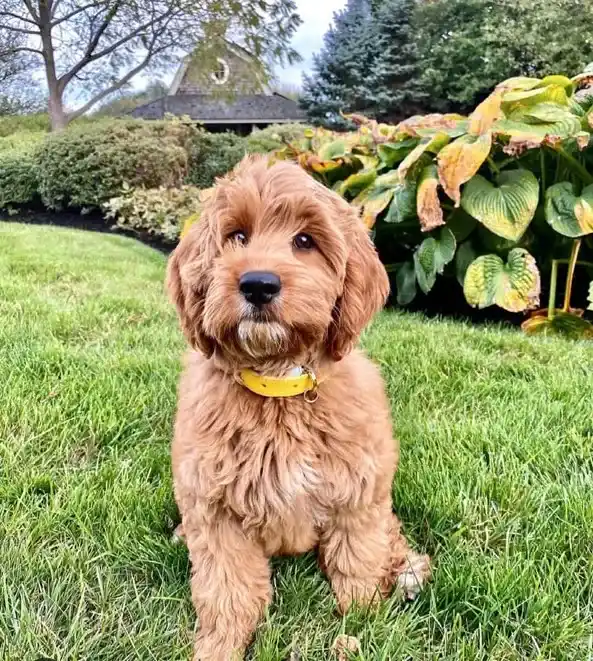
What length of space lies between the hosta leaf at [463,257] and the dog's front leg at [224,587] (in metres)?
3.70

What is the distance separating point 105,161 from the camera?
1214 cm

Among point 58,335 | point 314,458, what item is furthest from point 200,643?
point 58,335

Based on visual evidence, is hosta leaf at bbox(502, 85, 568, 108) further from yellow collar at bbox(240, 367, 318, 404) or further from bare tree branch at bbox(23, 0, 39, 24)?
bare tree branch at bbox(23, 0, 39, 24)

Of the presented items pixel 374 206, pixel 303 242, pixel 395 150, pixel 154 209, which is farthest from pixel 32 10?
pixel 303 242

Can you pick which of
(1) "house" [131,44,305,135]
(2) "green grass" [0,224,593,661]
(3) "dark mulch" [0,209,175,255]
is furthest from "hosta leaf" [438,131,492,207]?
(1) "house" [131,44,305,135]

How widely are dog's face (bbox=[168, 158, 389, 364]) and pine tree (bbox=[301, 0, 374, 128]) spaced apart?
21494 mm

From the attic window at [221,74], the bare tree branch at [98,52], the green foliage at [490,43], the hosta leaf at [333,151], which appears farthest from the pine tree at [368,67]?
the hosta leaf at [333,151]

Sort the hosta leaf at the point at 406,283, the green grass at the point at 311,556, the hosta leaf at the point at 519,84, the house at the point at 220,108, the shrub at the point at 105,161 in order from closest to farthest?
1. the green grass at the point at 311,556
2. the hosta leaf at the point at 519,84
3. the hosta leaf at the point at 406,283
4. the shrub at the point at 105,161
5. the house at the point at 220,108

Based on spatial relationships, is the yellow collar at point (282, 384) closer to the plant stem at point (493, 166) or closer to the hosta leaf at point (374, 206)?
the hosta leaf at point (374, 206)

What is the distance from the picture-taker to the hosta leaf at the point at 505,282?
15.4 ft

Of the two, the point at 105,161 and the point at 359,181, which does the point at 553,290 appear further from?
the point at 105,161

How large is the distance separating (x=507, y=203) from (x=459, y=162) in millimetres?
556

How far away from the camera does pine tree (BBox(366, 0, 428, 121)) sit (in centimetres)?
2225

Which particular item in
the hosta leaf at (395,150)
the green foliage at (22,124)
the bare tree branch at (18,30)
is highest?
the bare tree branch at (18,30)
